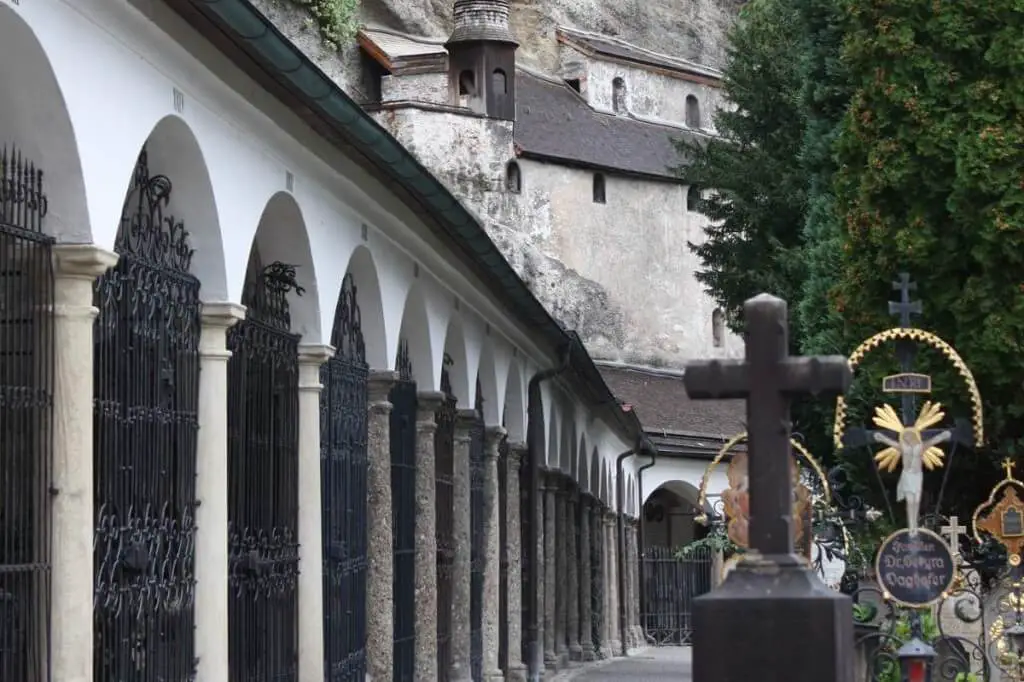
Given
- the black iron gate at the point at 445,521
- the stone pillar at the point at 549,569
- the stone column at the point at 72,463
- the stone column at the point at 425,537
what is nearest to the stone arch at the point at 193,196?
the stone column at the point at 72,463

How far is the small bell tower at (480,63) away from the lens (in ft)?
194

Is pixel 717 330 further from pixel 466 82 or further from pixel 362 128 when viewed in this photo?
pixel 362 128

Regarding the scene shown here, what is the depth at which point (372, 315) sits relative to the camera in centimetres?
1692

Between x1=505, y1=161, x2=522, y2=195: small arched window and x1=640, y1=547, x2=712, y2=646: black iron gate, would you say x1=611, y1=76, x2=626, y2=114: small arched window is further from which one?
x1=640, y1=547, x2=712, y2=646: black iron gate

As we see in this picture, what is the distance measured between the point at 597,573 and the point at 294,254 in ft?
79.0

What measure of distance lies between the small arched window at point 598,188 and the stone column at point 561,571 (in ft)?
101

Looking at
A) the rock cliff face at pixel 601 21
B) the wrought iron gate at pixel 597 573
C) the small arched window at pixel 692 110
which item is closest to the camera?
the wrought iron gate at pixel 597 573

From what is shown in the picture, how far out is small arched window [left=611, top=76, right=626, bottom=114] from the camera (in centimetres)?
7019

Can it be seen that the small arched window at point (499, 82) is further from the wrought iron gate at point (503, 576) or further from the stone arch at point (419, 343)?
the stone arch at point (419, 343)

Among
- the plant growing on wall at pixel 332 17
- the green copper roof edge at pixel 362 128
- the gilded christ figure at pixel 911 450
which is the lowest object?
the gilded christ figure at pixel 911 450

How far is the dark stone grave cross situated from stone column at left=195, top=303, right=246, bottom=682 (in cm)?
461

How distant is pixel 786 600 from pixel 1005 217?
12.1 metres

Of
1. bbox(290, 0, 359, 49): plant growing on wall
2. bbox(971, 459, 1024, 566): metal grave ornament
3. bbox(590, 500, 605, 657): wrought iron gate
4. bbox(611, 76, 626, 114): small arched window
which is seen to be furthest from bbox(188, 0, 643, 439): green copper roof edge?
bbox(611, 76, 626, 114): small arched window

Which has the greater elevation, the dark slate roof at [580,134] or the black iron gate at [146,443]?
the dark slate roof at [580,134]
